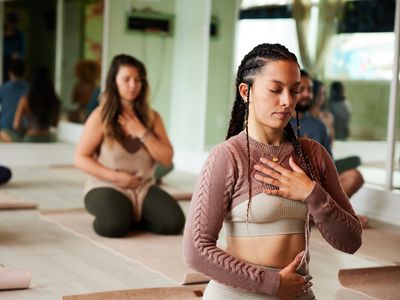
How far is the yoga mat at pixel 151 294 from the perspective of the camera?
2971mm

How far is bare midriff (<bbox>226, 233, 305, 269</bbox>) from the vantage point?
198cm

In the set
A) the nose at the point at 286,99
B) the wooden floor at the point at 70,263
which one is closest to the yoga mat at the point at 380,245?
the wooden floor at the point at 70,263

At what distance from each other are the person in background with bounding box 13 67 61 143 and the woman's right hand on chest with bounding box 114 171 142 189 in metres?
2.91

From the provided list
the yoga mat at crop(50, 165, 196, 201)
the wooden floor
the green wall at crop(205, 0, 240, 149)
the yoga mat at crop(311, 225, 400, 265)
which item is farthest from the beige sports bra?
the green wall at crop(205, 0, 240, 149)

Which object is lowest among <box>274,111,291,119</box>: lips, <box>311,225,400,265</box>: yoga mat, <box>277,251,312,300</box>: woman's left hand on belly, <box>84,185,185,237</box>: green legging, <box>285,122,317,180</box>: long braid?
<box>311,225,400,265</box>: yoga mat

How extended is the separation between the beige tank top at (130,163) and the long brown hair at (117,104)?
58 mm

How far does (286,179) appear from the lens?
1.94 m

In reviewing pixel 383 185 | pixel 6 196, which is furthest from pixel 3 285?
pixel 383 185

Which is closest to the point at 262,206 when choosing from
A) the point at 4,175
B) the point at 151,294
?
the point at 151,294

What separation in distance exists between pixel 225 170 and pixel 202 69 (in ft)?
17.3

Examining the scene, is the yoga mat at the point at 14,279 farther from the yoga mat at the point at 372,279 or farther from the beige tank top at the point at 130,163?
the yoga mat at the point at 372,279

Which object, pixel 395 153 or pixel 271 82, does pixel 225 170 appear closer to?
pixel 271 82

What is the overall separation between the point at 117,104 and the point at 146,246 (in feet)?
2.65

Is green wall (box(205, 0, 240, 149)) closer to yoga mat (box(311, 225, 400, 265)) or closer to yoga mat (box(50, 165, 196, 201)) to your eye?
yoga mat (box(50, 165, 196, 201))
